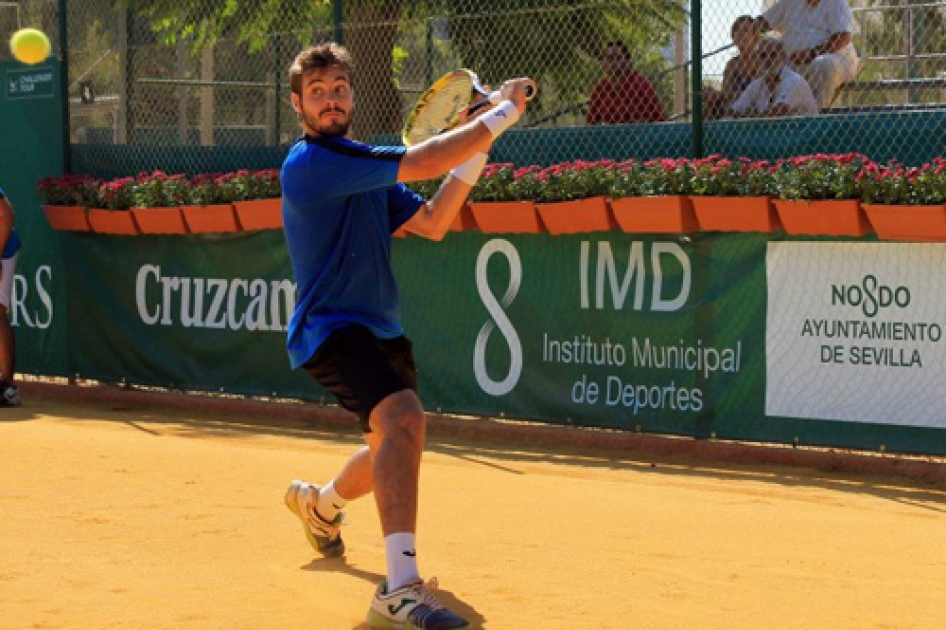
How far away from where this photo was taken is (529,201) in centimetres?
1044

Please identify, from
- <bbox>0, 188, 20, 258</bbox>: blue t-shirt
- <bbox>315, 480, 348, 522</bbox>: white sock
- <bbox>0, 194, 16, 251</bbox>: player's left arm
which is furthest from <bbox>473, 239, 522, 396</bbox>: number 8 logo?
<bbox>315, 480, 348, 522</bbox>: white sock

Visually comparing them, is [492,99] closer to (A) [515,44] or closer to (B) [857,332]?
(B) [857,332]

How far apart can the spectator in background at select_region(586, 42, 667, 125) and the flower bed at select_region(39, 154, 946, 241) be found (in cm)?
71

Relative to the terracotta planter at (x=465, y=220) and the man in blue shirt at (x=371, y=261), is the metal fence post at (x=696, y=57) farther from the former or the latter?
the man in blue shirt at (x=371, y=261)

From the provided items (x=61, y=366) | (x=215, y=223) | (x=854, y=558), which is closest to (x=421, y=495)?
(x=854, y=558)

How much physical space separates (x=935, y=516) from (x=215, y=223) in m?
6.16

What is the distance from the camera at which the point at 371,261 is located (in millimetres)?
5766

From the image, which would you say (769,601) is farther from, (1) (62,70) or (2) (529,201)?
(1) (62,70)

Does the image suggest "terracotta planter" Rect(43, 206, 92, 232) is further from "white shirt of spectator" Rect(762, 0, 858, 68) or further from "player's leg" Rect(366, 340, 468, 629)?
"player's leg" Rect(366, 340, 468, 629)

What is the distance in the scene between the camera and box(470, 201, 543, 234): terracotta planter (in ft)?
34.2

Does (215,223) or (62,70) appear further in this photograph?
(62,70)

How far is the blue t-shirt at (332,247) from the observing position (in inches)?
220

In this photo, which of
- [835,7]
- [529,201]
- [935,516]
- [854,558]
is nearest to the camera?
[854,558]

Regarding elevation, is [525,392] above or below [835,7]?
below
